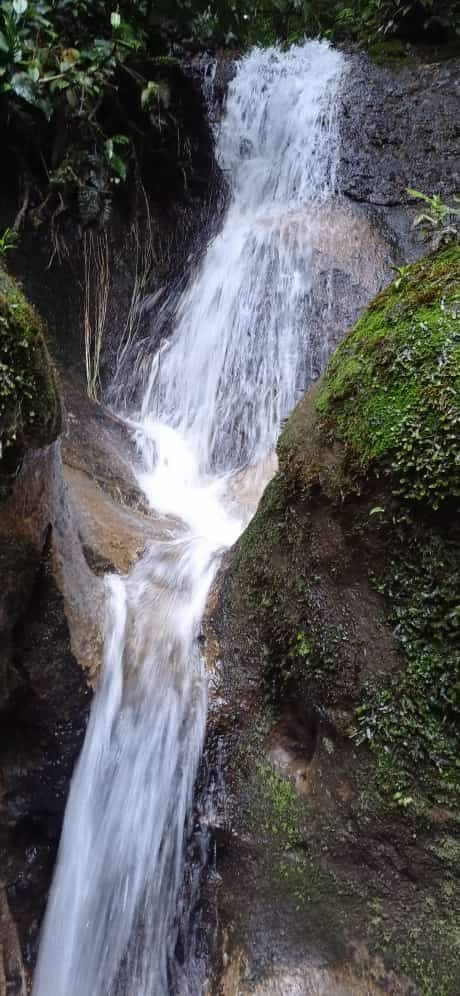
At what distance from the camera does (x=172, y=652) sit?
347cm

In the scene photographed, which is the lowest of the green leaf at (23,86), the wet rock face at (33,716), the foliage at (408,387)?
the wet rock face at (33,716)

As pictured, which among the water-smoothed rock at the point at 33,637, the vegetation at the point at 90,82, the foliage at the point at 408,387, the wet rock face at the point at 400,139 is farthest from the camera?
the wet rock face at the point at 400,139

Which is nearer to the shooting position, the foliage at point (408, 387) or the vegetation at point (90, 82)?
the foliage at point (408, 387)

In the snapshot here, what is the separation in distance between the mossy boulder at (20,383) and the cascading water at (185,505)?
1294mm

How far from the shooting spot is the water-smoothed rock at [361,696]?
238 centimetres

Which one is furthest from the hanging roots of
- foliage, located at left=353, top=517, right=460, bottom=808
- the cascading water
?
foliage, located at left=353, top=517, right=460, bottom=808

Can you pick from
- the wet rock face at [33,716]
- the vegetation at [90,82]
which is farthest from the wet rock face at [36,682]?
the vegetation at [90,82]

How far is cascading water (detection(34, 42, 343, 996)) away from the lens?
10.0 ft

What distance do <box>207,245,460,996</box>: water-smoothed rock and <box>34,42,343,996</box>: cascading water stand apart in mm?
355

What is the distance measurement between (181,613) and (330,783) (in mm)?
1295

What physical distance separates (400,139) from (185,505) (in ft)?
18.6

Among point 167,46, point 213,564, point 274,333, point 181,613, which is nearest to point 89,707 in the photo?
point 181,613

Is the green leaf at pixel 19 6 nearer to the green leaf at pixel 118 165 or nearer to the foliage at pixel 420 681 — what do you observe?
the green leaf at pixel 118 165

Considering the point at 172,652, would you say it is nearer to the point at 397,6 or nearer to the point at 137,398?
the point at 137,398
